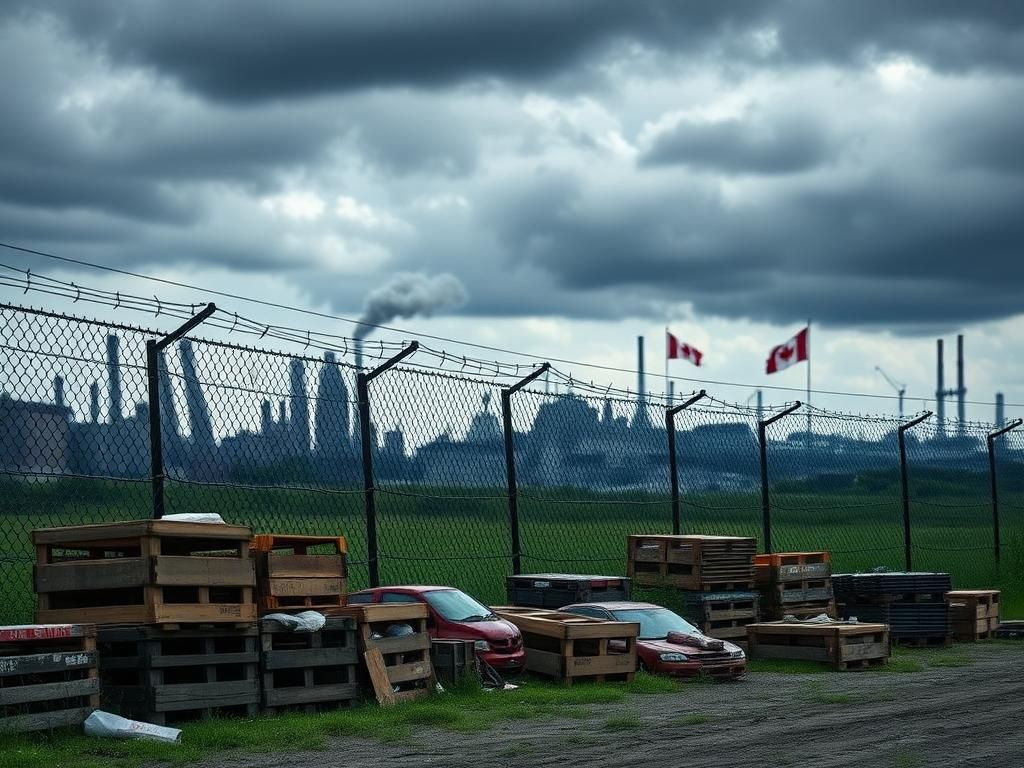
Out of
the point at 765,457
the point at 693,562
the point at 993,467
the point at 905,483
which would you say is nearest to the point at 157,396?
the point at 693,562

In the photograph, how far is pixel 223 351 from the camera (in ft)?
54.3

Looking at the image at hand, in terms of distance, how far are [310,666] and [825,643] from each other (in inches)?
344

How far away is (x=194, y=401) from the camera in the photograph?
16.5 meters

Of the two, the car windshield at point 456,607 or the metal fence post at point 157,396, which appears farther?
the car windshield at point 456,607

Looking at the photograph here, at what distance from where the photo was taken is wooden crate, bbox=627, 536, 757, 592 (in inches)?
861

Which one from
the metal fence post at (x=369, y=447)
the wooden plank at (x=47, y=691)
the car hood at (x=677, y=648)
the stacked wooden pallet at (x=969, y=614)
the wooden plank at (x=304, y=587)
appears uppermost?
the metal fence post at (x=369, y=447)

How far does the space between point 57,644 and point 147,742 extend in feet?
4.43

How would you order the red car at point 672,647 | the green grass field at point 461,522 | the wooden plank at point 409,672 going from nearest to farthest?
the wooden plank at point 409,672, the green grass field at point 461,522, the red car at point 672,647

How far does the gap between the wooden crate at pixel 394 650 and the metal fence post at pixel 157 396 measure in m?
2.18

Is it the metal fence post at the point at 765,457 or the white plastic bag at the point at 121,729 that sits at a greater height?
the metal fence post at the point at 765,457

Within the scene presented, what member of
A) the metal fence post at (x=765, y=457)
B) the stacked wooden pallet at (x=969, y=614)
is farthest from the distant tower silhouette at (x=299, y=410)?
the stacked wooden pallet at (x=969, y=614)

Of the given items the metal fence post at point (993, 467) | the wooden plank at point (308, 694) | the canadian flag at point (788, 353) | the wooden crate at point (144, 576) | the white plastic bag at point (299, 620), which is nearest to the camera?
the wooden crate at point (144, 576)

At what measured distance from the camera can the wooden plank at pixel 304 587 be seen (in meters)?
15.1

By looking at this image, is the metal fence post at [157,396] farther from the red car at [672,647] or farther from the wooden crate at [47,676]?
the red car at [672,647]
